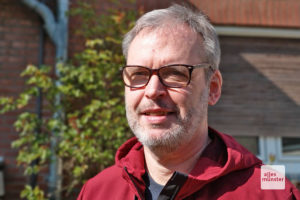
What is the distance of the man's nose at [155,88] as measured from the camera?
1.56 m

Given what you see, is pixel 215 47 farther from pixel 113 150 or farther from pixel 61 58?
pixel 61 58

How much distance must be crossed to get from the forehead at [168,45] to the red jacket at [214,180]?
447 mm

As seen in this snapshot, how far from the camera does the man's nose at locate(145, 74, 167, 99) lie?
1556 mm

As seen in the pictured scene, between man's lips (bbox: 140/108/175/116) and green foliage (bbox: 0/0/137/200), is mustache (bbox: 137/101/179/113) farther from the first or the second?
green foliage (bbox: 0/0/137/200)

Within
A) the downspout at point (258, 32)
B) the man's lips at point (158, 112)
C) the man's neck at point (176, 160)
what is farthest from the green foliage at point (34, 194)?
the downspout at point (258, 32)

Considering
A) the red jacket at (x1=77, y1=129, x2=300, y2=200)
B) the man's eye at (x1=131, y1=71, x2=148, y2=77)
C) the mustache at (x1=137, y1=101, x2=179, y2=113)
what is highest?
the man's eye at (x1=131, y1=71, x2=148, y2=77)

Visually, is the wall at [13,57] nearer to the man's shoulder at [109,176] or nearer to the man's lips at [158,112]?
the man's shoulder at [109,176]

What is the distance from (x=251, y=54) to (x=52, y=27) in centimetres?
258

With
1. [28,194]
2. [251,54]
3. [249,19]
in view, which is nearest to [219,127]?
[251,54]

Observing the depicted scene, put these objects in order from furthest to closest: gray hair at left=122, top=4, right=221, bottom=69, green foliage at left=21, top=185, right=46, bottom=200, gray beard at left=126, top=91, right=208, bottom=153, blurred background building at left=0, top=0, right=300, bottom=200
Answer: blurred background building at left=0, top=0, right=300, bottom=200 < green foliage at left=21, top=185, right=46, bottom=200 < gray hair at left=122, top=4, right=221, bottom=69 < gray beard at left=126, top=91, right=208, bottom=153

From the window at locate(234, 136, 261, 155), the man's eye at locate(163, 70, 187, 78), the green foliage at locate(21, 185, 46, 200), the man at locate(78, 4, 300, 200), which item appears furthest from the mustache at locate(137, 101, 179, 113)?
the window at locate(234, 136, 261, 155)

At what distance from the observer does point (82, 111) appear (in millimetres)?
3568

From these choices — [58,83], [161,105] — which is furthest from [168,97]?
[58,83]

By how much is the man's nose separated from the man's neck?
27 centimetres
